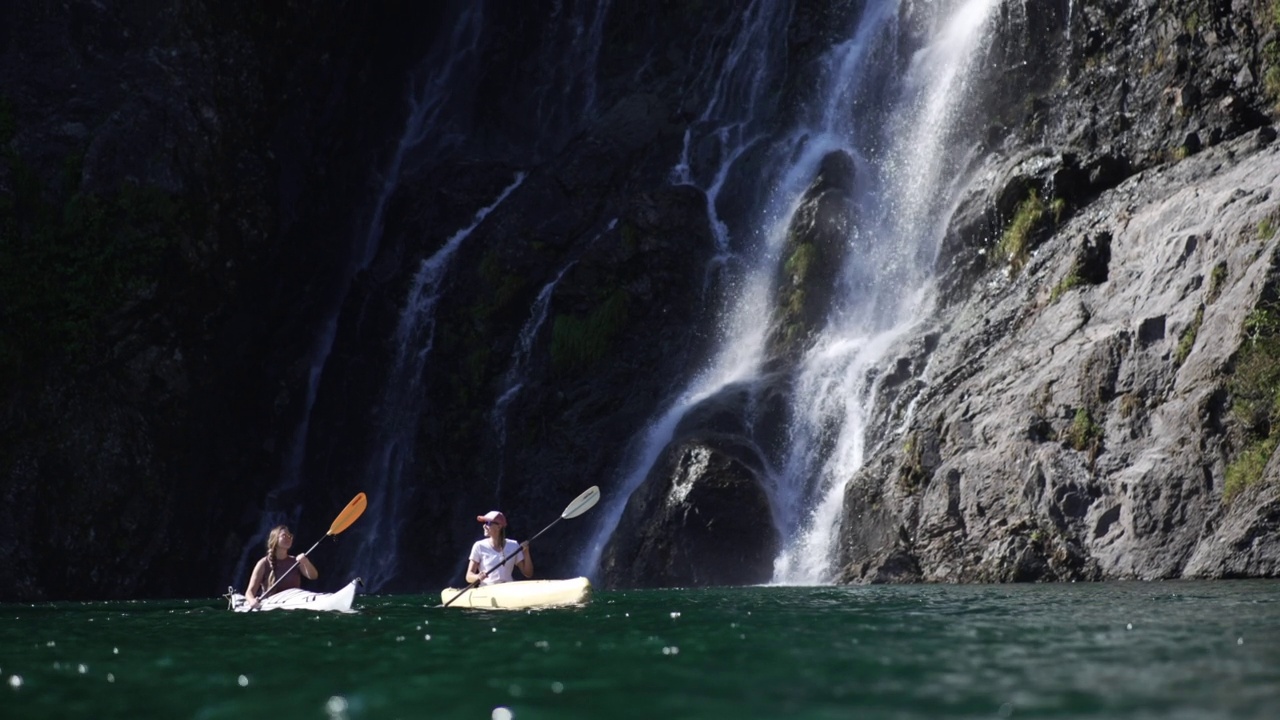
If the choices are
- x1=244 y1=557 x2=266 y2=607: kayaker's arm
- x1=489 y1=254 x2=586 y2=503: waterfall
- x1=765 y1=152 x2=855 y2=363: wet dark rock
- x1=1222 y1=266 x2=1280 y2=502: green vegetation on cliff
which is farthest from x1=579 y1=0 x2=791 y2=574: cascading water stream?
x1=1222 y1=266 x2=1280 y2=502: green vegetation on cliff

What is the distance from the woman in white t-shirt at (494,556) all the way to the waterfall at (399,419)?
477 inches

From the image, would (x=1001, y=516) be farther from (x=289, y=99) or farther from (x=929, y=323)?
(x=289, y=99)

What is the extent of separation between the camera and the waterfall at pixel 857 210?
69.9 ft

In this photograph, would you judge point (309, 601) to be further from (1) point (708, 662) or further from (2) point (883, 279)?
Result: (2) point (883, 279)

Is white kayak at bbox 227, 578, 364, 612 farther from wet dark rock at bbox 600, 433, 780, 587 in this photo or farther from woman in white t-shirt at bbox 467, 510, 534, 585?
wet dark rock at bbox 600, 433, 780, 587

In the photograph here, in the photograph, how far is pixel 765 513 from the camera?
828 inches

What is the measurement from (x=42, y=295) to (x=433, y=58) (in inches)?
500

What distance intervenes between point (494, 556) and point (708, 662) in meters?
7.84

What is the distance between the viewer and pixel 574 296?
28.1 meters

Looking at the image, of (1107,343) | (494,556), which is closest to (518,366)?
(494,556)

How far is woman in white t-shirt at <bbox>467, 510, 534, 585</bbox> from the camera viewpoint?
15133 millimetres

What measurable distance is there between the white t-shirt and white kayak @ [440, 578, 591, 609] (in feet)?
1.67

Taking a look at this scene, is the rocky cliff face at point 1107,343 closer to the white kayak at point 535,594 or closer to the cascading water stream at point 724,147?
the cascading water stream at point 724,147

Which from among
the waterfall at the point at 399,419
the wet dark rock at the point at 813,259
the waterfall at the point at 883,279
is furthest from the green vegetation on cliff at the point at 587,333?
the waterfall at the point at 883,279
